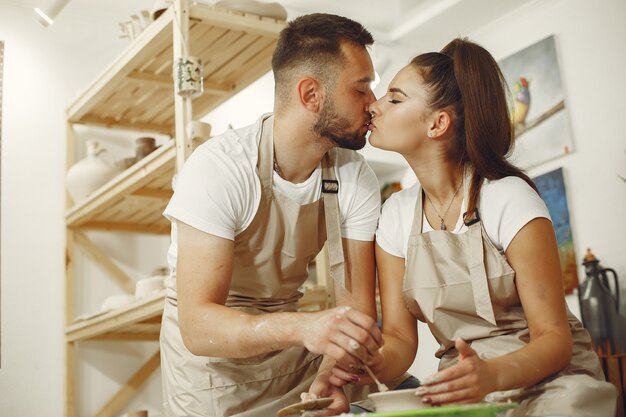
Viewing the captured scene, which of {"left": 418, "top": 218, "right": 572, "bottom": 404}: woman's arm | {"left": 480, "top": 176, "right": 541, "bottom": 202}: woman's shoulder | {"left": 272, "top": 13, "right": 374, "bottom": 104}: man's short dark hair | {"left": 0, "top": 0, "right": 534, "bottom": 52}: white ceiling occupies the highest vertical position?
{"left": 0, "top": 0, "right": 534, "bottom": 52}: white ceiling

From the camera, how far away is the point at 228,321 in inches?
72.3

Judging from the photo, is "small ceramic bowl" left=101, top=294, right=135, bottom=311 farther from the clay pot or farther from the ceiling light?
the ceiling light

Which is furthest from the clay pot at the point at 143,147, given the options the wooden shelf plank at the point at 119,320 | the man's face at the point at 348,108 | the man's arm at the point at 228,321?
the man's arm at the point at 228,321

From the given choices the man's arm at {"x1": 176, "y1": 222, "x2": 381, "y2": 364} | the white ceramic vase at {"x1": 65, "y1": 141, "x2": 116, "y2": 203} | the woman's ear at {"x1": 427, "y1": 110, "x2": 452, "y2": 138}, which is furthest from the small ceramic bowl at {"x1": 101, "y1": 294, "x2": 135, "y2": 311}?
the woman's ear at {"x1": 427, "y1": 110, "x2": 452, "y2": 138}

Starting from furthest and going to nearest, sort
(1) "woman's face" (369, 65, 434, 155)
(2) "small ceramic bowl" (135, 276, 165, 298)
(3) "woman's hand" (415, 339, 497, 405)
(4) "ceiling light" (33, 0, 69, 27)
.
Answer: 1. (2) "small ceramic bowl" (135, 276, 165, 298)
2. (4) "ceiling light" (33, 0, 69, 27)
3. (1) "woman's face" (369, 65, 434, 155)
4. (3) "woman's hand" (415, 339, 497, 405)

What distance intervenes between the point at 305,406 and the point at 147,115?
10.5ft

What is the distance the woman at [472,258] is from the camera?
1663 millimetres

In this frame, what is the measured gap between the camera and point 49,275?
4.28 metres

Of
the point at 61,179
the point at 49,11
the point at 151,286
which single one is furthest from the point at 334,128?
the point at 61,179

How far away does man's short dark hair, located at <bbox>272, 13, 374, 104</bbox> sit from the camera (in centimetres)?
229

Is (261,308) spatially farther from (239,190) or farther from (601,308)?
(601,308)

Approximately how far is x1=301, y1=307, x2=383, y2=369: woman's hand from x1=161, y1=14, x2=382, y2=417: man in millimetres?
416

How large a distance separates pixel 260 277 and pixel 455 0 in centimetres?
358

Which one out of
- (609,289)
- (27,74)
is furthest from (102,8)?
(609,289)
